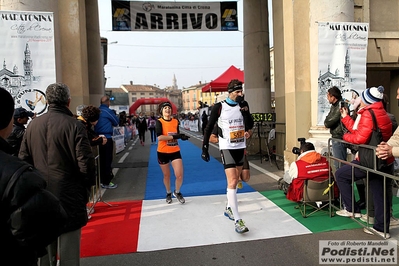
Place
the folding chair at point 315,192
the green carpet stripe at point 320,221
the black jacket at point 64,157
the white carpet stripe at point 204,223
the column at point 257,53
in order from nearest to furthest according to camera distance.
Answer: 1. the black jacket at point 64,157
2. the white carpet stripe at point 204,223
3. the green carpet stripe at point 320,221
4. the folding chair at point 315,192
5. the column at point 257,53

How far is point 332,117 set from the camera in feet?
19.1

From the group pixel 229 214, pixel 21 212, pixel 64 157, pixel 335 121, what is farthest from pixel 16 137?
pixel 335 121

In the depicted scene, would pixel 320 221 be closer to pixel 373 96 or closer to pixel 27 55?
pixel 373 96

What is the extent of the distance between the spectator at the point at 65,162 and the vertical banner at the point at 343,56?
6.06m

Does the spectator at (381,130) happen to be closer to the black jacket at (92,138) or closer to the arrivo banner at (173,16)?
the black jacket at (92,138)

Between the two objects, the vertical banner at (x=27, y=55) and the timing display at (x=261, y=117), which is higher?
the vertical banner at (x=27, y=55)

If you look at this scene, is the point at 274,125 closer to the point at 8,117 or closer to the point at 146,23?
the point at 146,23

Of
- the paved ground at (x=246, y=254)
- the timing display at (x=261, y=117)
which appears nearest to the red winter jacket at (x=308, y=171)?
the paved ground at (x=246, y=254)

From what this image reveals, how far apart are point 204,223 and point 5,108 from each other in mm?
3897

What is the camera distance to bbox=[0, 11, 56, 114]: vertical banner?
627 centimetres

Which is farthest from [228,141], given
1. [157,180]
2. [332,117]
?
[157,180]

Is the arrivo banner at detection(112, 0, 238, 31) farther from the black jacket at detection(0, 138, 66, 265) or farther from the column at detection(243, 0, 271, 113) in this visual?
the black jacket at detection(0, 138, 66, 265)

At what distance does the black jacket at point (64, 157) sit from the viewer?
291 cm

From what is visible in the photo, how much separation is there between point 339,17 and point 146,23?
8470 millimetres
